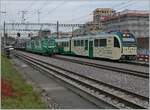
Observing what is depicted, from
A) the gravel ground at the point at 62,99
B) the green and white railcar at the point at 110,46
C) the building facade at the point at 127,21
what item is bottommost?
the gravel ground at the point at 62,99

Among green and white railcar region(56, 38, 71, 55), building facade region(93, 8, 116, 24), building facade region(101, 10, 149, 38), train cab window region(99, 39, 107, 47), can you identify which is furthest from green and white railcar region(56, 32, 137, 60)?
building facade region(93, 8, 116, 24)

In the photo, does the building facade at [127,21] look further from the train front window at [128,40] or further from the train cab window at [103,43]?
the train front window at [128,40]

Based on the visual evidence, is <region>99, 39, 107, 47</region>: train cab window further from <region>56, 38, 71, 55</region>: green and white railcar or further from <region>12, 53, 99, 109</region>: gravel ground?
<region>12, 53, 99, 109</region>: gravel ground

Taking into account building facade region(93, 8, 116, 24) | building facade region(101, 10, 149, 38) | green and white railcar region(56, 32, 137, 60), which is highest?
building facade region(93, 8, 116, 24)

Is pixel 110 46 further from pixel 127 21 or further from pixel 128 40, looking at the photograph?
pixel 127 21

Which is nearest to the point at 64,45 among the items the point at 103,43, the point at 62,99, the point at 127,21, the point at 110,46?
the point at 103,43

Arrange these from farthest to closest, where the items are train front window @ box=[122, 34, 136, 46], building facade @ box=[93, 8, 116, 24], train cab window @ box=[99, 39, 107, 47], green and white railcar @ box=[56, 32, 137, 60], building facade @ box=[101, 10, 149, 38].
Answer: building facade @ box=[93, 8, 116, 24] → building facade @ box=[101, 10, 149, 38] → train cab window @ box=[99, 39, 107, 47] → train front window @ box=[122, 34, 136, 46] → green and white railcar @ box=[56, 32, 137, 60]

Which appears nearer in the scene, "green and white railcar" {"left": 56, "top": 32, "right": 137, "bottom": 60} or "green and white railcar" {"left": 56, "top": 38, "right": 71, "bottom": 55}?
"green and white railcar" {"left": 56, "top": 32, "right": 137, "bottom": 60}

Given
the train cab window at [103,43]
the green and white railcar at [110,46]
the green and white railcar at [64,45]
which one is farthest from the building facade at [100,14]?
the train cab window at [103,43]

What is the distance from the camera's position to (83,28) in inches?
3991

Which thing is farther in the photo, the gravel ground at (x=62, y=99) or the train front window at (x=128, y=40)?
the train front window at (x=128, y=40)

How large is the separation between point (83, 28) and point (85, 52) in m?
51.0

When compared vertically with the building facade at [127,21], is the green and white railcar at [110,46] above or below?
below

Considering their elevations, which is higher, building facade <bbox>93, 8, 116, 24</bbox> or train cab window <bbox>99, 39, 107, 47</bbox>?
building facade <bbox>93, 8, 116, 24</bbox>
